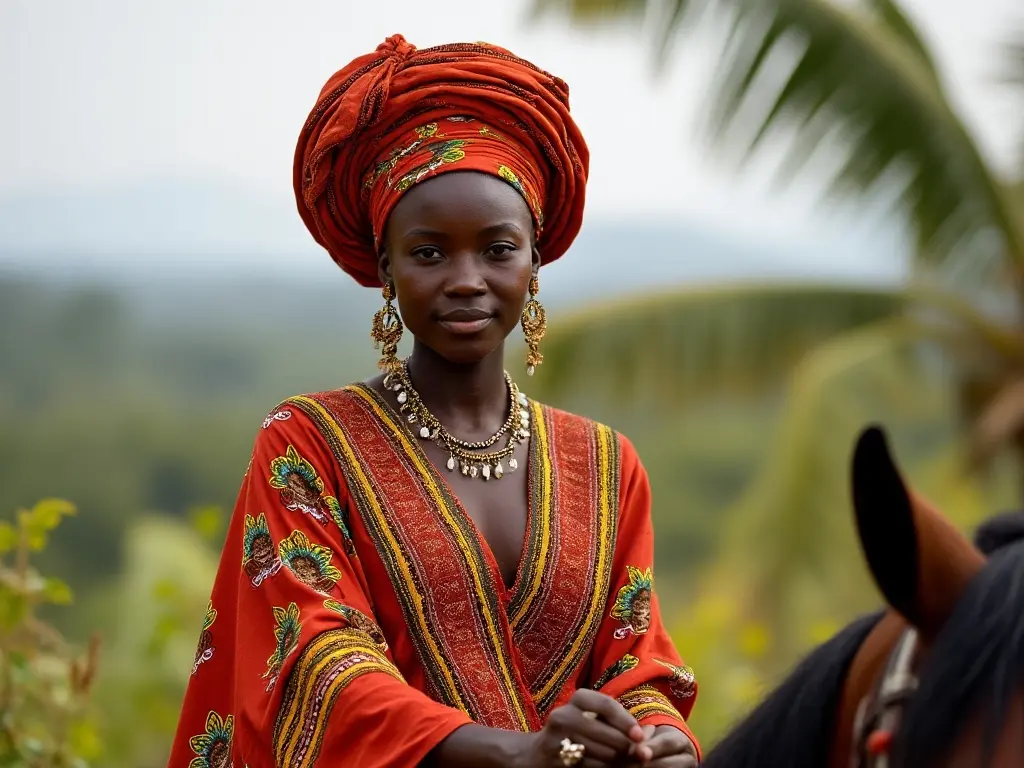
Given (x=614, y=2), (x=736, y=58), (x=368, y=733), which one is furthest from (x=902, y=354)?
(x=368, y=733)

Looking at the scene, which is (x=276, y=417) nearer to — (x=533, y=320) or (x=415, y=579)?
(x=415, y=579)

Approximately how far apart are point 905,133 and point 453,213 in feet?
23.5

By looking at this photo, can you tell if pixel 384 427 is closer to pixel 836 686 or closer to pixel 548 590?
pixel 548 590

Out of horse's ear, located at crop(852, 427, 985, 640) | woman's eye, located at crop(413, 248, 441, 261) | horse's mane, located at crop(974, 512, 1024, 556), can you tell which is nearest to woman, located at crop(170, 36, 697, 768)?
woman's eye, located at crop(413, 248, 441, 261)

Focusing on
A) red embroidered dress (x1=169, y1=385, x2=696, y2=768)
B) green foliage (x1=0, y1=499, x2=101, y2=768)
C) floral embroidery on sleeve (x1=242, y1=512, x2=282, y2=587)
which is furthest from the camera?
green foliage (x1=0, y1=499, x2=101, y2=768)

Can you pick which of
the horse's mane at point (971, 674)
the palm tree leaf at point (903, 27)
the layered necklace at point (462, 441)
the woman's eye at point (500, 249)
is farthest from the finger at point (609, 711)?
the palm tree leaf at point (903, 27)

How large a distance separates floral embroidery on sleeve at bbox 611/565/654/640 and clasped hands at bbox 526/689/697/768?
2.14 ft

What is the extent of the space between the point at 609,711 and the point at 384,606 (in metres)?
0.68

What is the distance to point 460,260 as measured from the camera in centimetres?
283

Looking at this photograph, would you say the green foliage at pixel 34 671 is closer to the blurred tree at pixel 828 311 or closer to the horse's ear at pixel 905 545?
the horse's ear at pixel 905 545

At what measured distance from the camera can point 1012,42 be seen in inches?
399

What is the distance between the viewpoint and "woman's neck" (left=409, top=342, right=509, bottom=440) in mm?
3037

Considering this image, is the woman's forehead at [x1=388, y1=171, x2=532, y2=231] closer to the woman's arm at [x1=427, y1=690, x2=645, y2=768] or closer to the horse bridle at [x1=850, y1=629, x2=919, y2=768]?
the woman's arm at [x1=427, y1=690, x2=645, y2=768]

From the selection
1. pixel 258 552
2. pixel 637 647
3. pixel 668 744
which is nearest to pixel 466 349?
pixel 258 552
